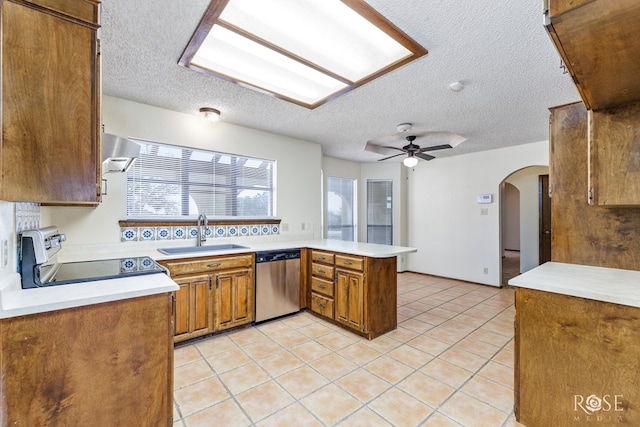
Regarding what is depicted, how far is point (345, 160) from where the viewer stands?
226 inches

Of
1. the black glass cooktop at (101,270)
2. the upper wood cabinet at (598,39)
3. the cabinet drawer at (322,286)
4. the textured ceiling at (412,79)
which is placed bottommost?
the cabinet drawer at (322,286)

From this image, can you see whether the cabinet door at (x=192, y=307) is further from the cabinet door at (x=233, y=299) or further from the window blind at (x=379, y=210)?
the window blind at (x=379, y=210)

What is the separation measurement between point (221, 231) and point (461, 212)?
422 cm

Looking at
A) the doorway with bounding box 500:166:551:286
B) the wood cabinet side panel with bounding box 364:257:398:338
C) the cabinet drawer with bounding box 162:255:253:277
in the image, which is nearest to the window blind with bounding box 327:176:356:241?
the wood cabinet side panel with bounding box 364:257:398:338

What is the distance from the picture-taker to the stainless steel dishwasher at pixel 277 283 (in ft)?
10.3

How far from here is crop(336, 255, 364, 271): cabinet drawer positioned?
288 centimetres

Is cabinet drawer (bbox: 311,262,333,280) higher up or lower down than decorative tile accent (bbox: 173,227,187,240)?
lower down

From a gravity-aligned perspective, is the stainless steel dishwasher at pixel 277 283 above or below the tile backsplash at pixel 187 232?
below

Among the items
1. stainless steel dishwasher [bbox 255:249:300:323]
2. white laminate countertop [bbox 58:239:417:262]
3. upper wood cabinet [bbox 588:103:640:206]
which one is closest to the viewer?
upper wood cabinet [bbox 588:103:640:206]

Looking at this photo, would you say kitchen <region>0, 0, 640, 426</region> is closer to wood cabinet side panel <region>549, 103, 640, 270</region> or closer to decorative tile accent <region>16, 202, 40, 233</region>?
decorative tile accent <region>16, 202, 40, 233</region>

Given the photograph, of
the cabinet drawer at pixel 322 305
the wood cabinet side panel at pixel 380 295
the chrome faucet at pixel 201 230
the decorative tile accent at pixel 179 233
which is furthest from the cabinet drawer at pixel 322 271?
the decorative tile accent at pixel 179 233

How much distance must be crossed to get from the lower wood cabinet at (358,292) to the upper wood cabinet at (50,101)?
2.24 meters

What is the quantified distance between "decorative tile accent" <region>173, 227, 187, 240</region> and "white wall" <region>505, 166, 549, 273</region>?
616cm

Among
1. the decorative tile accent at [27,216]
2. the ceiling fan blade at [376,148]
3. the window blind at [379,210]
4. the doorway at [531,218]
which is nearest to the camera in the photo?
the decorative tile accent at [27,216]
